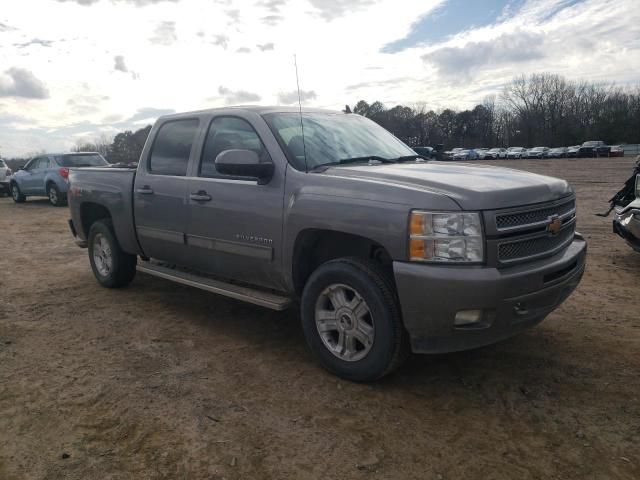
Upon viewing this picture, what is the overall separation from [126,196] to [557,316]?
4.38 metres

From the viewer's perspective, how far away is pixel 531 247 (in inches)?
134

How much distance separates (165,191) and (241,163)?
56.3 inches

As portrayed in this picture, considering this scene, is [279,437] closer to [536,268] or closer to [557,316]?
[536,268]

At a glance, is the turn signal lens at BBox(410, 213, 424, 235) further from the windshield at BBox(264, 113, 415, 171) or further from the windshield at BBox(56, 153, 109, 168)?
the windshield at BBox(56, 153, 109, 168)

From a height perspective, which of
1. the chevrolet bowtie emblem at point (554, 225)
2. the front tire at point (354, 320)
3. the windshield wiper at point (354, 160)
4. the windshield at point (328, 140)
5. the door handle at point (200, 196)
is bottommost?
the front tire at point (354, 320)

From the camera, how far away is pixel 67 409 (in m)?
3.39

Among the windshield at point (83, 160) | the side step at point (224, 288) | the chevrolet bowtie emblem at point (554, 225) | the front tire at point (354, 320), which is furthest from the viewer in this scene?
the windshield at point (83, 160)

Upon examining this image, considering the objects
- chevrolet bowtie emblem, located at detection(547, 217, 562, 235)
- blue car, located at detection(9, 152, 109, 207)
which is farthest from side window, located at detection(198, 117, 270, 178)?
blue car, located at detection(9, 152, 109, 207)

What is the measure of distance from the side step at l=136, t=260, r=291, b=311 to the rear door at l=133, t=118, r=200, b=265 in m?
0.12

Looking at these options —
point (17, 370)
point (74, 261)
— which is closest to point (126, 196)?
point (17, 370)

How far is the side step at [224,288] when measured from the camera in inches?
159

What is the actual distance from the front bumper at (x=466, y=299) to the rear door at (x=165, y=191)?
244 cm

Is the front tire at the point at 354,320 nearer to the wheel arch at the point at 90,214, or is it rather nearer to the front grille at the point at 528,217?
the front grille at the point at 528,217

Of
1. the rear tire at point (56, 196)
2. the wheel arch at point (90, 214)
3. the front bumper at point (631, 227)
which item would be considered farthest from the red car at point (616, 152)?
the wheel arch at point (90, 214)
